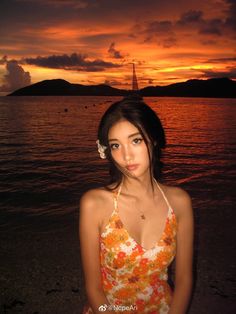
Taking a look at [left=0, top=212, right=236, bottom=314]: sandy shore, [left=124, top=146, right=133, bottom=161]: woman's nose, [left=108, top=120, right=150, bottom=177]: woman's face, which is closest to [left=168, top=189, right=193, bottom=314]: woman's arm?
[left=108, top=120, right=150, bottom=177]: woman's face

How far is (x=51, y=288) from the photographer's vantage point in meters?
5.46

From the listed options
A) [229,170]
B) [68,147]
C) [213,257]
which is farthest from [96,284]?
[68,147]

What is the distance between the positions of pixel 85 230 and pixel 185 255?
1.02m

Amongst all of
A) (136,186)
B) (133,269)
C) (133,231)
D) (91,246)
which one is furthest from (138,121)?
(133,269)

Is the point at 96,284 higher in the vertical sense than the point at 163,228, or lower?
lower

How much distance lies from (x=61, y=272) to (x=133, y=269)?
13.0 ft

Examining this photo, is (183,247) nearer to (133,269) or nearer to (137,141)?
(133,269)

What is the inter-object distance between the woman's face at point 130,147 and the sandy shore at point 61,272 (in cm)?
348

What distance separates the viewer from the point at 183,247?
9.18 ft

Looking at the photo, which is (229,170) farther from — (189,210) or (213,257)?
(189,210)

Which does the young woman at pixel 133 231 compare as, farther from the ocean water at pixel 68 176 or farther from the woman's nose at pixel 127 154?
the ocean water at pixel 68 176

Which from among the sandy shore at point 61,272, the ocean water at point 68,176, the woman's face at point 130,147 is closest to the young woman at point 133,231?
the woman's face at point 130,147

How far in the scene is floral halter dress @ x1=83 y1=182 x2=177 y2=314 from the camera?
2.54 metres

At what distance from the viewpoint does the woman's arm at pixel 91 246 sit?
2.57 m
